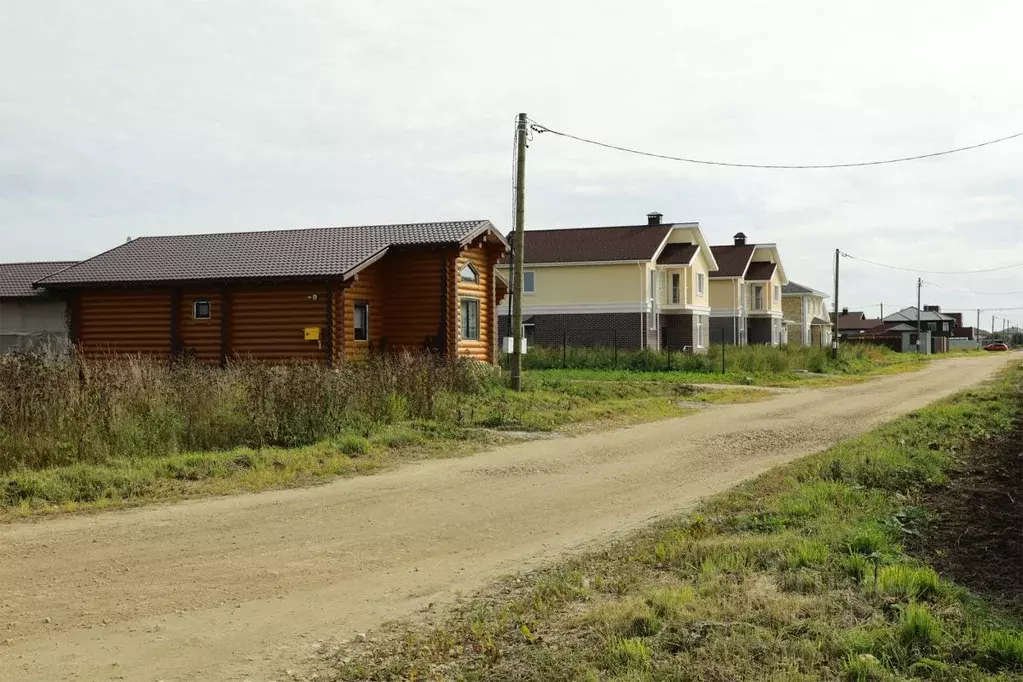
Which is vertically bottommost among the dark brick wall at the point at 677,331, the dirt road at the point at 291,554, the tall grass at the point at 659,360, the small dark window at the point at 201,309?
the dirt road at the point at 291,554

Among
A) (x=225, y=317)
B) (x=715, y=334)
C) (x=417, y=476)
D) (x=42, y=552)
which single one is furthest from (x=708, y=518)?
(x=715, y=334)

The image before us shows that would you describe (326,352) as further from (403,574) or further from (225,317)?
(403,574)

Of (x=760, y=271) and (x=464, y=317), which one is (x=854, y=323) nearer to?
(x=760, y=271)

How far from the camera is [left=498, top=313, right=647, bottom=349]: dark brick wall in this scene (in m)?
44.5

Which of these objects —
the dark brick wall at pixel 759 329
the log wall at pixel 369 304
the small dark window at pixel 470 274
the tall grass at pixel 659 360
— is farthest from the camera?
the dark brick wall at pixel 759 329

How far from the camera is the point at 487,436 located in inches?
624

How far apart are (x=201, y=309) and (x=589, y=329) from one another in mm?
22680

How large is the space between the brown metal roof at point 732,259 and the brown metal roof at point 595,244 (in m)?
11.0

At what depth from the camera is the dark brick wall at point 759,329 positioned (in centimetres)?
6284

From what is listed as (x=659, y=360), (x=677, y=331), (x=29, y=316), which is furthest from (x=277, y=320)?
(x=677, y=331)

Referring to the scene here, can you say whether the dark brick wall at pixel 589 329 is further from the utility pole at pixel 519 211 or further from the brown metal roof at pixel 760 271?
the utility pole at pixel 519 211

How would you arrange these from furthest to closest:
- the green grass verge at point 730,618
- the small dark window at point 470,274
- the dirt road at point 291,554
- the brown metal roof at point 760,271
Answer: the brown metal roof at point 760,271 < the small dark window at point 470,274 < the dirt road at point 291,554 < the green grass verge at point 730,618

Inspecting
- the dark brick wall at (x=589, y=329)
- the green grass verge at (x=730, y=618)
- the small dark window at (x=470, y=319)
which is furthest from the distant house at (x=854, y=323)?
the green grass verge at (x=730, y=618)

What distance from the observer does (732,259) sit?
58844 millimetres
